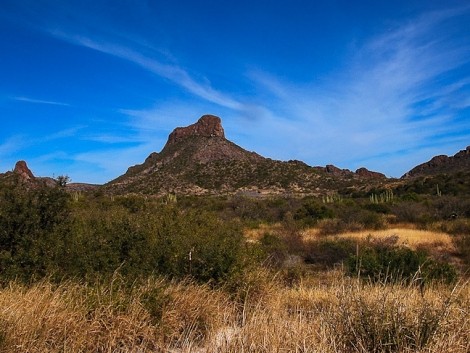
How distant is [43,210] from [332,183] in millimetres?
81901

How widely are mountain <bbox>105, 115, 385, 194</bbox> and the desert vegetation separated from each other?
200ft

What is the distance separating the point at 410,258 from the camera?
12477mm

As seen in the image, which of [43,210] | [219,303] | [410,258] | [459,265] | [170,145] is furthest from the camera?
[170,145]

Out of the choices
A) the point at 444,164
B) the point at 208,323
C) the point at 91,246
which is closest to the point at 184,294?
the point at 208,323

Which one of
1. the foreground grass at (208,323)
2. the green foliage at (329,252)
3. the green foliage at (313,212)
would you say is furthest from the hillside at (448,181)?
the foreground grass at (208,323)

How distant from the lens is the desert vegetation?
444 cm

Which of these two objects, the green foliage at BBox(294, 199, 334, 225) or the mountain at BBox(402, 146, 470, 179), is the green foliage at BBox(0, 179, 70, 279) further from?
the mountain at BBox(402, 146, 470, 179)

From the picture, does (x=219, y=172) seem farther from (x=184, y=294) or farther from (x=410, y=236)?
(x=184, y=294)

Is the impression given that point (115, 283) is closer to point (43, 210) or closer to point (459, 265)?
point (43, 210)

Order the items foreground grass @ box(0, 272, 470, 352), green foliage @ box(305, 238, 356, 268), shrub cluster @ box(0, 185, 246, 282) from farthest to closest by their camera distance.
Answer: green foliage @ box(305, 238, 356, 268)
shrub cluster @ box(0, 185, 246, 282)
foreground grass @ box(0, 272, 470, 352)

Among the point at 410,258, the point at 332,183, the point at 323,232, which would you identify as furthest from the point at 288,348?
the point at 332,183

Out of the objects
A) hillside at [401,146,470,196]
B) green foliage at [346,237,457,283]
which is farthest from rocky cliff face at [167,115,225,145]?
green foliage at [346,237,457,283]

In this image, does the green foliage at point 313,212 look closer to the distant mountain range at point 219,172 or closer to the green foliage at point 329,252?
the green foliage at point 329,252

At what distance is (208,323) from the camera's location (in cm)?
620
